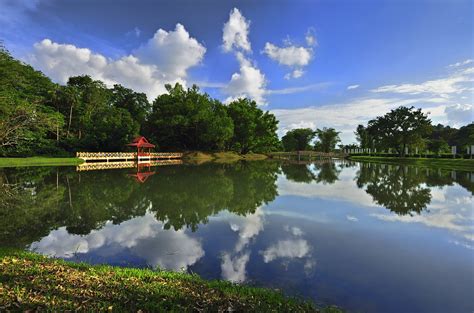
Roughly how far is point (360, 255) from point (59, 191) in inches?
489

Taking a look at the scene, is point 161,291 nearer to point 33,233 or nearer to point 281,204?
point 33,233

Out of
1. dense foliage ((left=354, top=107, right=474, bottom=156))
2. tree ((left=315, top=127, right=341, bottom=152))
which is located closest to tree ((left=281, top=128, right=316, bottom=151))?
tree ((left=315, top=127, right=341, bottom=152))

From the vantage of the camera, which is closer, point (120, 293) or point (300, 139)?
point (120, 293)

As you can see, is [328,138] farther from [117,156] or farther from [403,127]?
[117,156]

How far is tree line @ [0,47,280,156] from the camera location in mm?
28812

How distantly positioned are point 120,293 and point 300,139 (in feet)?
288

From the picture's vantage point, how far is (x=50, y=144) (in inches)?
1425

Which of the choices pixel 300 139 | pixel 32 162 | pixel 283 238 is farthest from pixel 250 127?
pixel 283 238

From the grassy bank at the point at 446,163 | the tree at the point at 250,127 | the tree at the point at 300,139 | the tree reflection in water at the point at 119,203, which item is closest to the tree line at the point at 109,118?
the tree at the point at 250,127

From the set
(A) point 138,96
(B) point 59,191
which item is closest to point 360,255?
(B) point 59,191

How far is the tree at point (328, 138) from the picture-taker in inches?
3258

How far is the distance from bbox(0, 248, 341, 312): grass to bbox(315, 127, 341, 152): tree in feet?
274

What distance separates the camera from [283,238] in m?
6.86

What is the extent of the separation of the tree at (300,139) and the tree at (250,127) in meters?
30.0
